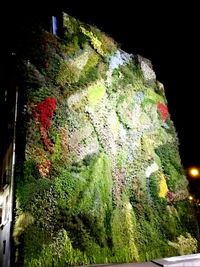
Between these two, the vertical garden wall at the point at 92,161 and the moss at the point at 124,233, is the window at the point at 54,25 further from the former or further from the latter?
the moss at the point at 124,233

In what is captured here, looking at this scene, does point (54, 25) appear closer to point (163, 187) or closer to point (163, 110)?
point (163, 110)

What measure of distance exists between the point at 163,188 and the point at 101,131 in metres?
3.01

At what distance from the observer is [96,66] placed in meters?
9.74

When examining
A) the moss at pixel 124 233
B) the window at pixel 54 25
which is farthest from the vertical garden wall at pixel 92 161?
the window at pixel 54 25

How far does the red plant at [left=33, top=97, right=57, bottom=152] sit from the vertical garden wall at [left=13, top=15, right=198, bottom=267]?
31 millimetres

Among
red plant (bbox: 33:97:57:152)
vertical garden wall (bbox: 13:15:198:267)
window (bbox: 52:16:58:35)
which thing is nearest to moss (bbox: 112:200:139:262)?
vertical garden wall (bbox: 13:15:198:267)

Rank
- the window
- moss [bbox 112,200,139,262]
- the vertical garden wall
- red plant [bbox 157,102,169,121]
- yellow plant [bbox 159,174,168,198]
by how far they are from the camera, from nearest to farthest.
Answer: the vertical garden wall
moss [bbox 112,200,139,262]
yellow plant [bbox 159,174,168,198]
the window
red plant [bbox 157,102,169,121]

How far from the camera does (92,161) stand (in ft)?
27.1

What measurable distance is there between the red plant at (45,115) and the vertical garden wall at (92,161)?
31 mm

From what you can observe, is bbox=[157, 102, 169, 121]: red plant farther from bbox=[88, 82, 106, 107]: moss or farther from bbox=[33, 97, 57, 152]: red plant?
bbox=[33, 97, 57, 152]: red plant

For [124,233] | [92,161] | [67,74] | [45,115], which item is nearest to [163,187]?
[124,233]

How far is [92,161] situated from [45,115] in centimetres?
194

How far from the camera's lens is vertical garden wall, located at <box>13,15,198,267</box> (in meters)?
6.89

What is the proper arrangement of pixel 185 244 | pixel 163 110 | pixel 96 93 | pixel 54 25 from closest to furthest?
pixel 185 244 → pixel 96 93 → pixel 54 25 → pixel 163 110
